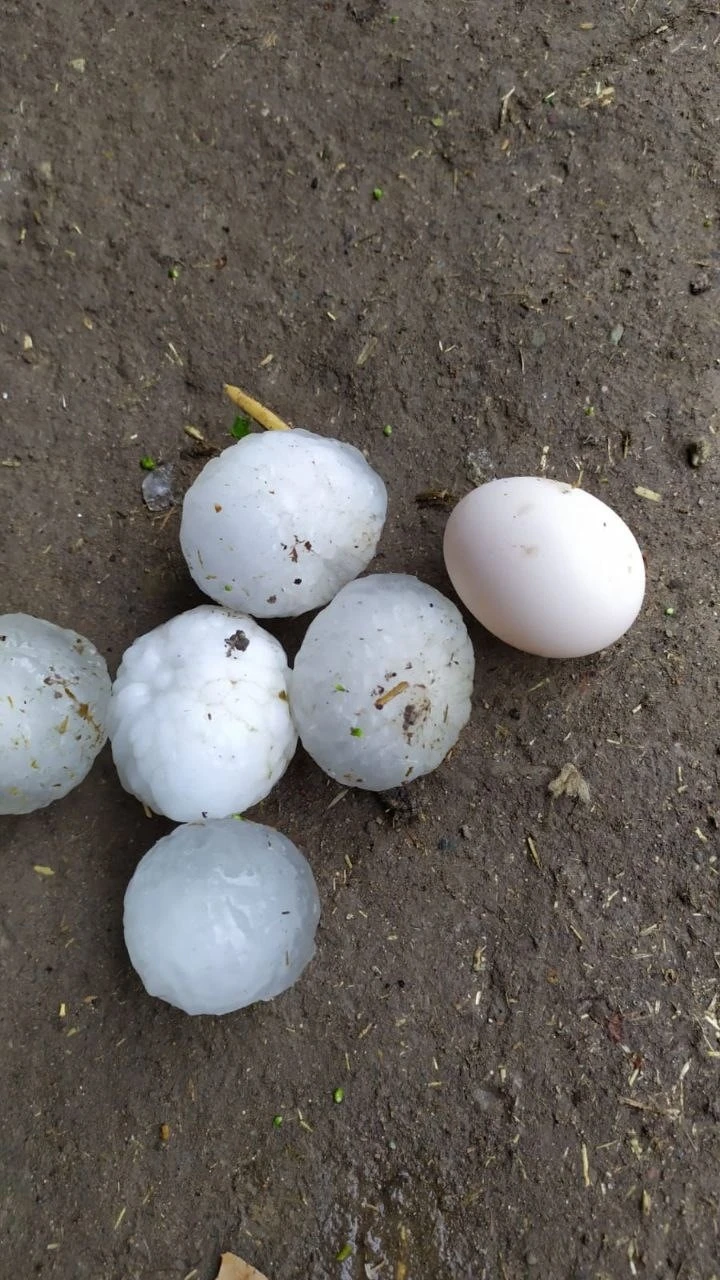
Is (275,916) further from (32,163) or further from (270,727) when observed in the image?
(32,163)

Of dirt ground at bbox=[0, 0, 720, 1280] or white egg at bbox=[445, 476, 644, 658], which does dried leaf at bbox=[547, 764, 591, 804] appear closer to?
dirt ground at bbox=[0, 0, 720, 1280]

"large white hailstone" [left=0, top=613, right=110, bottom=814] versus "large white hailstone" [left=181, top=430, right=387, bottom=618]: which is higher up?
"large white hailstone" [left=181, top=430, right=387, bottom=618]

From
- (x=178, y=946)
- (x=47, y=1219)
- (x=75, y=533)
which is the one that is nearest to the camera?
(x=178, y=946)

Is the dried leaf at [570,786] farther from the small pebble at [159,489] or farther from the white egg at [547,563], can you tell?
the small pebble at [159,489]

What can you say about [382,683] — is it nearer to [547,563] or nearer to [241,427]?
[547,563]

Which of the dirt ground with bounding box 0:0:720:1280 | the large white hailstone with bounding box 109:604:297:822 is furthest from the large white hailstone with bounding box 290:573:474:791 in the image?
the dirt ground with bounding box 0:0:720:1280

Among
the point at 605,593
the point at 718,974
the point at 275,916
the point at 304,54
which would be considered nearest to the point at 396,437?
the point at 605,593

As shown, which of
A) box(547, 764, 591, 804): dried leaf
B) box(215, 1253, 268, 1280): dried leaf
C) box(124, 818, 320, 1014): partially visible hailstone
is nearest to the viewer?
box(124, 818, 320, 1014): partially visible hailstone
